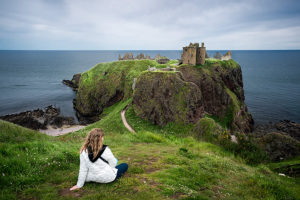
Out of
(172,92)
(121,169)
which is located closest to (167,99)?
(172,92)

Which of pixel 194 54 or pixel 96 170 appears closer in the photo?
pixel 96 170

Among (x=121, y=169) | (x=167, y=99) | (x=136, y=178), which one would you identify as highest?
(x=121, y=169)

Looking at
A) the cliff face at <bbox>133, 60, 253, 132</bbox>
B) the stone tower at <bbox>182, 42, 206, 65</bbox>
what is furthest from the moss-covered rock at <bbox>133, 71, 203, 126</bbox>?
the stone tower at <bbox>182, 42, 206, 65</bbox>

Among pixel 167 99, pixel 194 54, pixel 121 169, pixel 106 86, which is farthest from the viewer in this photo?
pixel 106 86

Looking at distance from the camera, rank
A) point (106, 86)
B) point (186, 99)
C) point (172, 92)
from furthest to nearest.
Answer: point (106, 86) → point (172, 92) → point (186, 99)

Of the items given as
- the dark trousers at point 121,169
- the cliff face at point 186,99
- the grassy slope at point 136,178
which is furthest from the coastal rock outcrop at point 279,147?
the cliff face at point 186,99

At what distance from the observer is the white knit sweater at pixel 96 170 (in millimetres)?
6293

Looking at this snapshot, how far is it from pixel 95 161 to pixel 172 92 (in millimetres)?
30717

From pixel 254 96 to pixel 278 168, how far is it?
79954 millimetres

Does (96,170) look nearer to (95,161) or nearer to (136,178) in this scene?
(95,161)

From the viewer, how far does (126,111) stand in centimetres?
4156

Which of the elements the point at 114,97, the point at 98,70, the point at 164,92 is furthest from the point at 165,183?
the point at 98,70

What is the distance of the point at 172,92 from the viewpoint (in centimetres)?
3606

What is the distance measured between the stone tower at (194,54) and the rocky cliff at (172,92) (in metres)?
2.09
